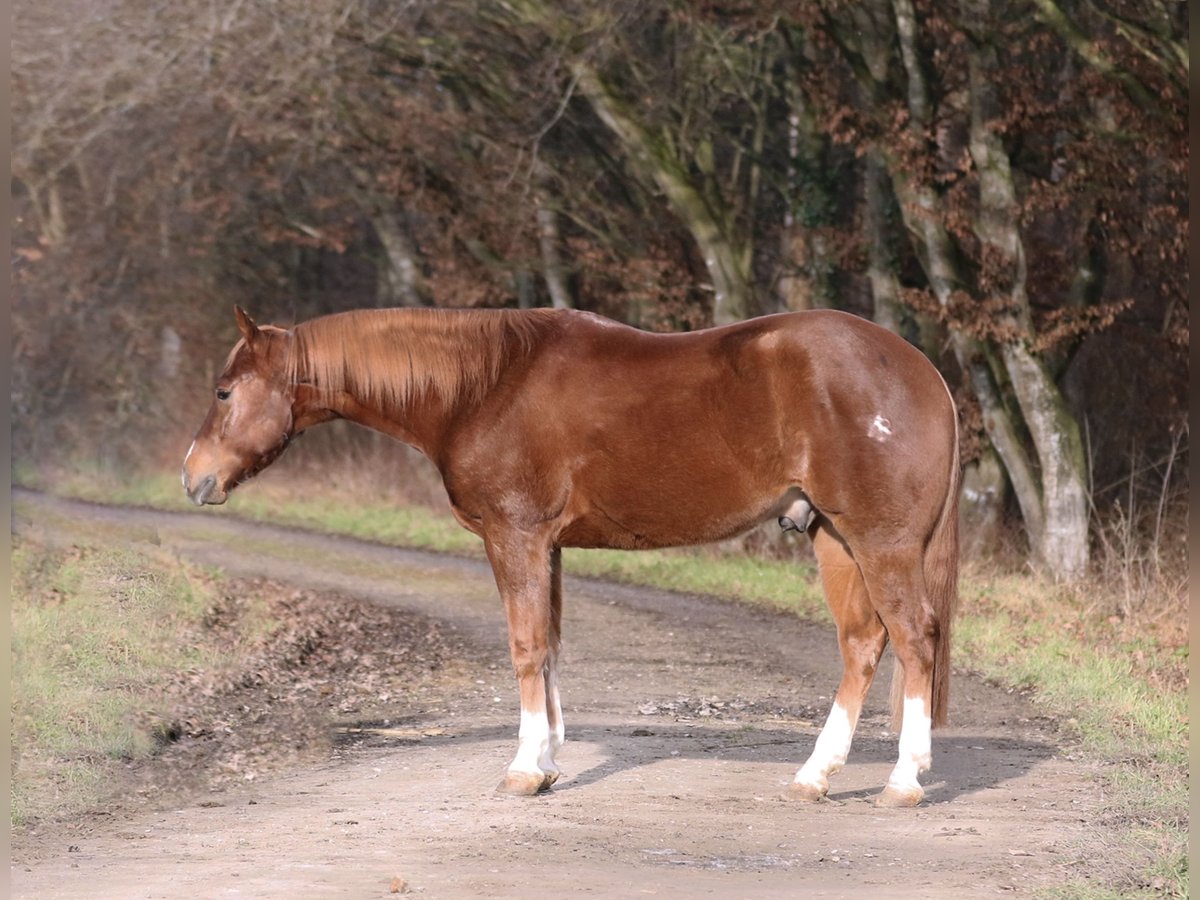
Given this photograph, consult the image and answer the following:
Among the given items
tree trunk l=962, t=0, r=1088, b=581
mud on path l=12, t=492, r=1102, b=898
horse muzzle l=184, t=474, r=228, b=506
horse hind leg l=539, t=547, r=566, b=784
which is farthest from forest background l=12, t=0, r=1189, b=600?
horse muzzle l=184, t=474, r=228, b=506

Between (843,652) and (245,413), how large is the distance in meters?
2.94

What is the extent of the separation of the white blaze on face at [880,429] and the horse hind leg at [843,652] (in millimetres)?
664

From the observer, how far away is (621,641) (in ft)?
42.0

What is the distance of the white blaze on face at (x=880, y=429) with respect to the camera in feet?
23.4

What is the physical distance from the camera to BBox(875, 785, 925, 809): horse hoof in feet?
23.4

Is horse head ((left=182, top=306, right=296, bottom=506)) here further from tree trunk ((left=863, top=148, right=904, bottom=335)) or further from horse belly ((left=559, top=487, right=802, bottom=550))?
tree trunk ((left=863, top=148, right=904, bottom=335))

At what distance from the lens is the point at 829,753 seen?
287 inches

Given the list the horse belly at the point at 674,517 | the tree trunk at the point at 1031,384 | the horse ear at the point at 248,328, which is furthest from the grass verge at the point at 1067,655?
the horse ear at the point at 248,328

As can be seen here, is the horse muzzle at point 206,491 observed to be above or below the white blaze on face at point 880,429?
below

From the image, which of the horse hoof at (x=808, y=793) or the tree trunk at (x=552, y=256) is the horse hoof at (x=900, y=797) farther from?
the tree trunk at (x=552, y=256)

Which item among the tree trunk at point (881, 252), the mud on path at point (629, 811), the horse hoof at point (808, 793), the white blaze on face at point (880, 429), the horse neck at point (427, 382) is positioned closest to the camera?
the mud on path at point (629, 811)

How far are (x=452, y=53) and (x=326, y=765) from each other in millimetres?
13499

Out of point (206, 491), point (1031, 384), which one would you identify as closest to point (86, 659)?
point (206, 491)

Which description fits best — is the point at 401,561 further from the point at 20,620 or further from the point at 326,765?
the point at 326,765
